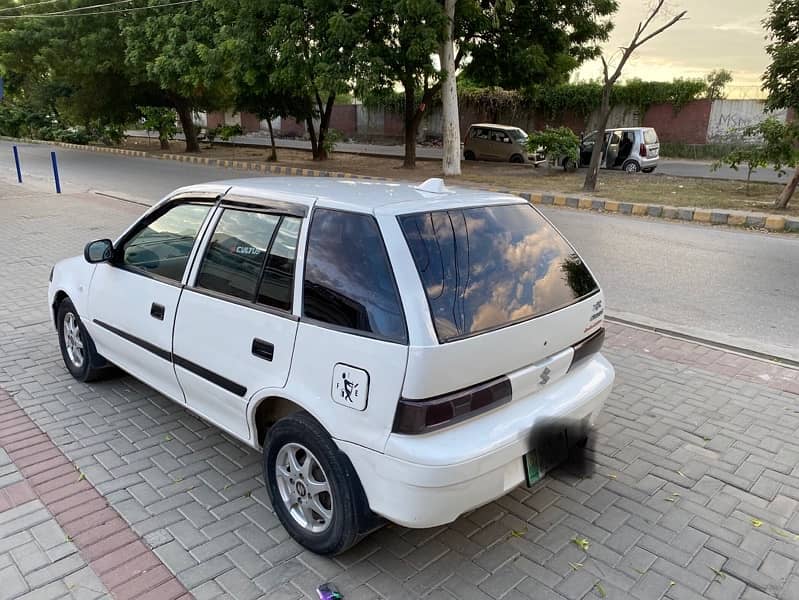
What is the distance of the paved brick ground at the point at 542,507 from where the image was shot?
2660mm

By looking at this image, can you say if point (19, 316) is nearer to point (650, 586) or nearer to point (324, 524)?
point (324, 524)

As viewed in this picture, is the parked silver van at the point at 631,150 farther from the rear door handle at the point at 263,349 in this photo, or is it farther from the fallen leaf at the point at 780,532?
the rear door handle at the point at 263,349

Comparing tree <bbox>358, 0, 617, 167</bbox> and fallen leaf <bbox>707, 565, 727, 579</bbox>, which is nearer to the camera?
fallen leaf <bbox>707, 565, 727, 579</bbox>

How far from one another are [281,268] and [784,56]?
14.7m

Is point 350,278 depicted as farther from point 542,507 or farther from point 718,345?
point 718,345

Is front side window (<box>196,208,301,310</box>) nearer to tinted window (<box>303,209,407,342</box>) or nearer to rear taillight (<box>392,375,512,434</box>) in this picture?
tinted window (<box>303,209,407,342</box>)

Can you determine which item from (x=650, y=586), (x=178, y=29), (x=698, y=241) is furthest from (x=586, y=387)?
(x=178, y=29)

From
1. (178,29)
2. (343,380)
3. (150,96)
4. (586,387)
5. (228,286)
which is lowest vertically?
(586,387)

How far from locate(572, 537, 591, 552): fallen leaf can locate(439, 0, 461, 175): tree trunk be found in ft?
51.1

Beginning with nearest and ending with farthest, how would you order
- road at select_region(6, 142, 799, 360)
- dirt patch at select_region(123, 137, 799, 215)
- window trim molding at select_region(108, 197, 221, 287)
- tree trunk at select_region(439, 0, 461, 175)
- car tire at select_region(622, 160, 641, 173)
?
window trim molding at select_region(108, 197, 221, 287) < road at select_region(6, 142, 799, 360) < dirt patch at select_region(123, 137, 799, 215) < tree trunk at select_region(439, 0, 461, 175) < car tire at select_region(622, 160, 641, 173)

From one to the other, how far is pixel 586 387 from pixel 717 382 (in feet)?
7.50

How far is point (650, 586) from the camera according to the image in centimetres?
263

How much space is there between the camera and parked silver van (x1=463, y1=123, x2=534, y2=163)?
24234mm

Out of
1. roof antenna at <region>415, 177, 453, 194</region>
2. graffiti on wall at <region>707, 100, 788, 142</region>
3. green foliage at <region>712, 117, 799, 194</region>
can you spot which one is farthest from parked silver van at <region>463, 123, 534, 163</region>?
roof antenna at <region>415, 177, 453, 194</region>
